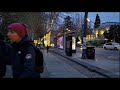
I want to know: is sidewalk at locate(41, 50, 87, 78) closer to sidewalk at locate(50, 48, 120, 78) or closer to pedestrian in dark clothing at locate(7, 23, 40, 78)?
sidewalk at locate(50, 48, 120, 78)

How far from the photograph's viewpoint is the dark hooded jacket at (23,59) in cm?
362

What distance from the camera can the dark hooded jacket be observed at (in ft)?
11.9

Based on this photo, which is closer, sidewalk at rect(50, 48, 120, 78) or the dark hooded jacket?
the dark hooded jacket

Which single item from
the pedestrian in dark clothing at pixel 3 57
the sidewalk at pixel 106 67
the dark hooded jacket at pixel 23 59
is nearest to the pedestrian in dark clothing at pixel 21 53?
the dark hooded jacket at pixel 23 59

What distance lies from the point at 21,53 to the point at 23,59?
6 centimetres

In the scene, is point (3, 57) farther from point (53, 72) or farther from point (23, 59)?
point (53, 72)

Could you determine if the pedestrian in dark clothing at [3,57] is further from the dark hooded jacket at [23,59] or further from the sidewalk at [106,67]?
the sidewalk at [106,67]

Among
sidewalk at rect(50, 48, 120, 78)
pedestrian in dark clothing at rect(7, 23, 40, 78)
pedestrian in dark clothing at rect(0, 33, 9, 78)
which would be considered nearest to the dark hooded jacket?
pedestrian in dark clothing at rect(7, 23, 40, 78)

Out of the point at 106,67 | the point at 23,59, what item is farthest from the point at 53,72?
the point at 23,59

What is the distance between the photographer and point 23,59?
3658mm
